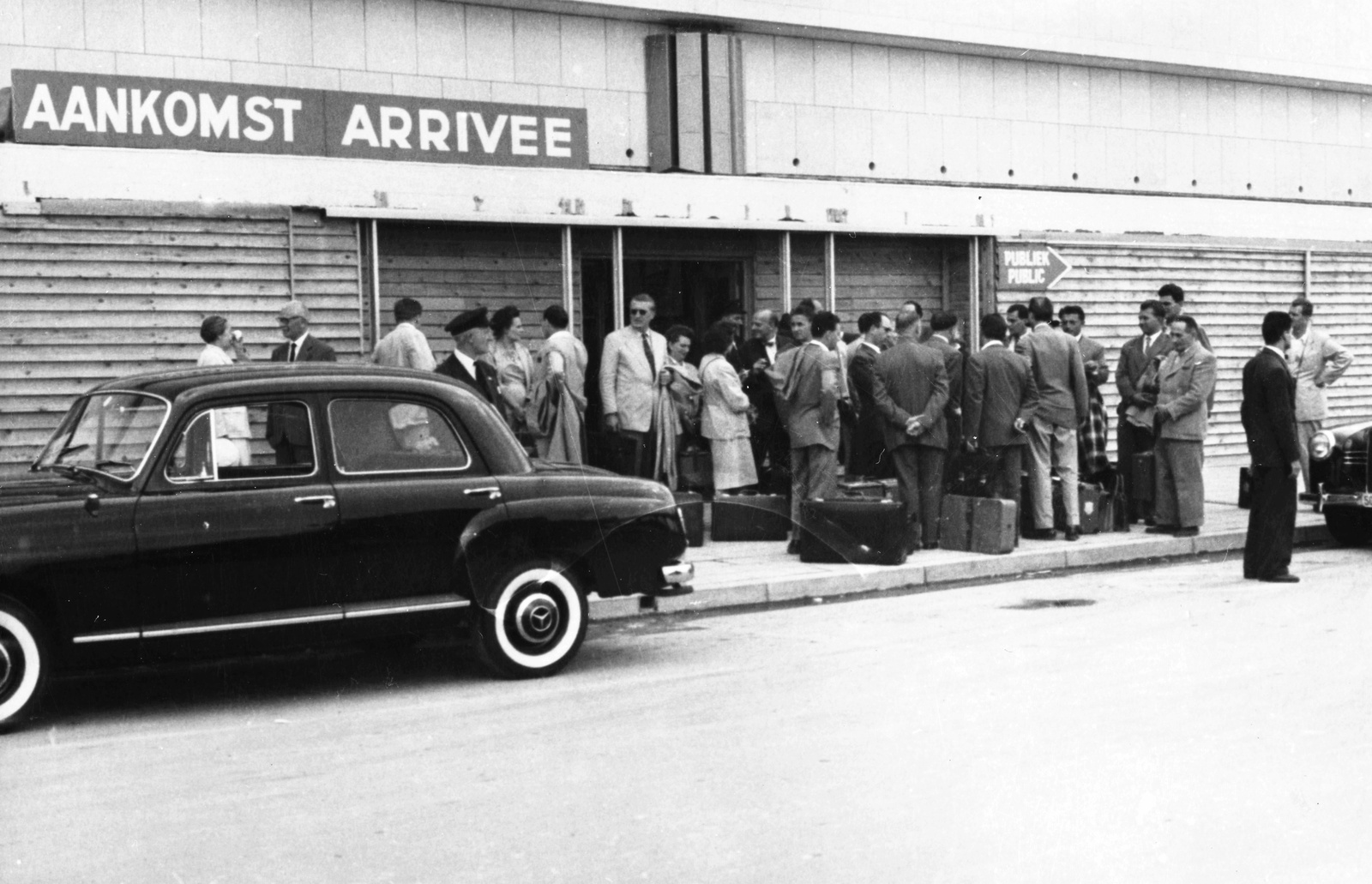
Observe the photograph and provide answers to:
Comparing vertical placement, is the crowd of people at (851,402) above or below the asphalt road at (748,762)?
above

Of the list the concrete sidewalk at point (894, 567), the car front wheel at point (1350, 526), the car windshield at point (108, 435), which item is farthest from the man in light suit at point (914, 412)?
the car windshield at point (108, 435)

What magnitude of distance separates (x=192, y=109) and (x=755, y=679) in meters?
8.32

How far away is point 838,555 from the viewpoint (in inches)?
476

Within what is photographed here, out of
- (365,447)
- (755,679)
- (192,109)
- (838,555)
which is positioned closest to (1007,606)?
(838,555)

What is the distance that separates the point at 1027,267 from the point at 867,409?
5.33 m

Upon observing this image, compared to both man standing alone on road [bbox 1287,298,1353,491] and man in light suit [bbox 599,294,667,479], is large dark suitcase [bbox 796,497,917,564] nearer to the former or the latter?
man in light suit [bbox 599,294,667,479]

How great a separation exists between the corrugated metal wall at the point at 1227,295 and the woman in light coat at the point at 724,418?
5915 mm

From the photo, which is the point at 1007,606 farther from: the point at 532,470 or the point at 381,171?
the point at 381,171

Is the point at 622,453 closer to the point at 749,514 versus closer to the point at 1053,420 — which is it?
the point at 749,514

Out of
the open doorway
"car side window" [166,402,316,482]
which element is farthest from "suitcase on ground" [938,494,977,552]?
"car side window" [166,402,316,482]

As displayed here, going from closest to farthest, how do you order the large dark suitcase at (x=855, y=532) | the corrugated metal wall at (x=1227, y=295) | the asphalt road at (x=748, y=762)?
the asphalt road at (x=748, y=762)
the large dark suitcase at (x=855, y=532)
the corrugated metal wall at (x=1227, y=295)

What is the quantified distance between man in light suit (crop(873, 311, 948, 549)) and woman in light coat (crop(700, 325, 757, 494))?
4.01 feet

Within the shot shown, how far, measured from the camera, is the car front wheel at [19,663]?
7094 mm

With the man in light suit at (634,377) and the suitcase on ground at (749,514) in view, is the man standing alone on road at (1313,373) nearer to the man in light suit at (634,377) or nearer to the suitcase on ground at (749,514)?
the suitcase on ground at (749,514)
